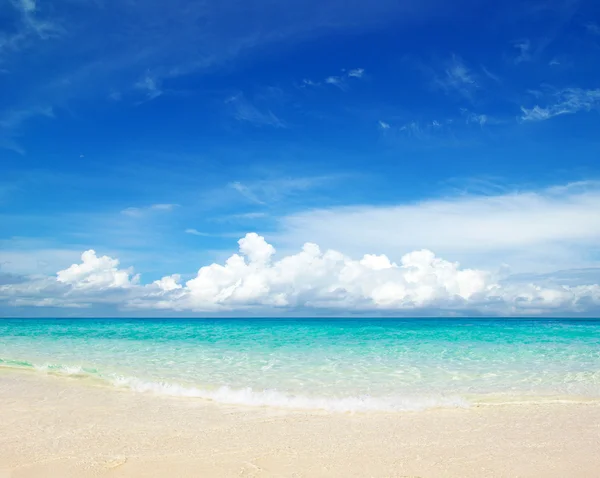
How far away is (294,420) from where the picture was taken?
845cm

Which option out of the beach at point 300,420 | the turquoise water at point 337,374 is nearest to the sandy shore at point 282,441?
the beach at point 300,420

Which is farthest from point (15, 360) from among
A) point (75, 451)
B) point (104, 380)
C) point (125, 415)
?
point (75, 451)

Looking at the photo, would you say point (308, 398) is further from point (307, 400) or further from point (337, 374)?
point (337, 374)

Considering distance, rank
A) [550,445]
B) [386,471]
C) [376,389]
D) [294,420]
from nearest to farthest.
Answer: [386,471], [550,445], [294,420], [376,389]

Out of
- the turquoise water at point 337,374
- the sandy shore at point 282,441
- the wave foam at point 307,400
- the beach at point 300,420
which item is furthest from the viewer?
the turquoise water at point 337,374

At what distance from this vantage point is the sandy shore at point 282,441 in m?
5.96

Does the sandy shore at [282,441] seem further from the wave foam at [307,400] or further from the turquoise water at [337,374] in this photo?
the turquoise water at [337,374]

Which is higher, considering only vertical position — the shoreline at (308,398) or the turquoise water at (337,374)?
the shoreline at (308,398)

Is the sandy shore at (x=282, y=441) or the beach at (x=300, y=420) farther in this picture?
the beach at (x=300, y=420)

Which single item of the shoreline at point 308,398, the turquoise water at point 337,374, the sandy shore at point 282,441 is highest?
the sandy shore at point 282,441

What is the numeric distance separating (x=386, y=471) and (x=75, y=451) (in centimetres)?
419

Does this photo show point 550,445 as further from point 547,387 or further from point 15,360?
point 15,360

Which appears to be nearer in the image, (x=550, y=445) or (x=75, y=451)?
(x=75, y=451)

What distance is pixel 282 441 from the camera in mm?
7105
